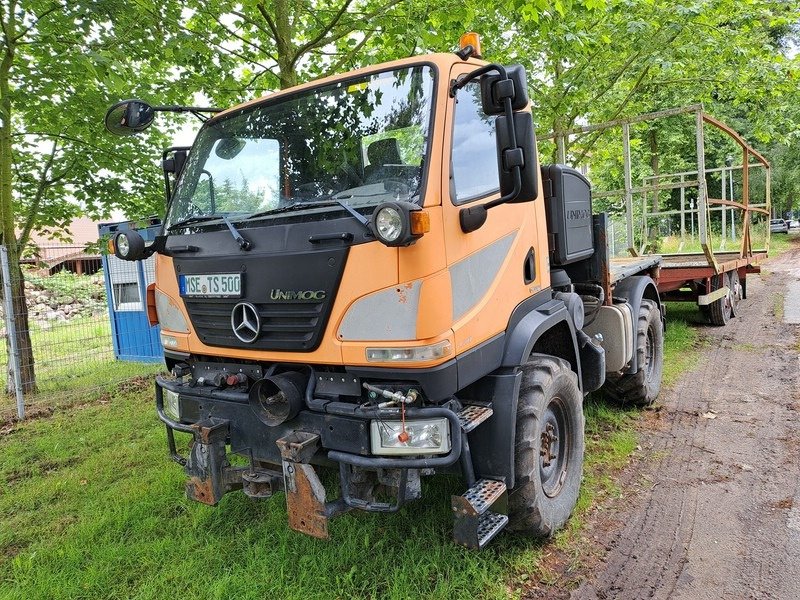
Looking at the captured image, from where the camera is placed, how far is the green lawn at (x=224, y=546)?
2.88 meters

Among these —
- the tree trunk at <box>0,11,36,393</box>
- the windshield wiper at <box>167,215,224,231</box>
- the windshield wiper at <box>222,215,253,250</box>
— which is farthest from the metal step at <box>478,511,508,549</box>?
the tree trunk at <box>0,11,36,393</box>

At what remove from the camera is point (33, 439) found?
5617 millimetres

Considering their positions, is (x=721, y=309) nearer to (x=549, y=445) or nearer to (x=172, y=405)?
(x=549, y=445)

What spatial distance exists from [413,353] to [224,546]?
1868 millimetres

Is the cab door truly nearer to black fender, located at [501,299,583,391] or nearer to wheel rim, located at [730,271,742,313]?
black fender, located at [501,299,583,391]

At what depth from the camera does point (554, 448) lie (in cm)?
341

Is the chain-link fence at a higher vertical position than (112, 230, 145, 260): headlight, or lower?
lower

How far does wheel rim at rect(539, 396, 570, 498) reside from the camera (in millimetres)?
3271

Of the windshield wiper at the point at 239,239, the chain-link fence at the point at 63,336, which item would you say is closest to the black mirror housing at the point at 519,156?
the windshield wiper at the point at 239,239

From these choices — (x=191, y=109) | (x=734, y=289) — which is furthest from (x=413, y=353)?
(x=734, y=289)

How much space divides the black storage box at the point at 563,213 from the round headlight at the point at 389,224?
1848mm

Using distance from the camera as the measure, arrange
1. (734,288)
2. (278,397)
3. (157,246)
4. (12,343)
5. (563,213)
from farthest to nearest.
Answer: (734,288) → (12,343) → (563,213) → (157,246) → (278,397)

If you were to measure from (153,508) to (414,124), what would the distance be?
310cm

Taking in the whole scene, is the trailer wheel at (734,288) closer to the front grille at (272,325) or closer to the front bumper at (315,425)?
the front bumper at (315,425)
